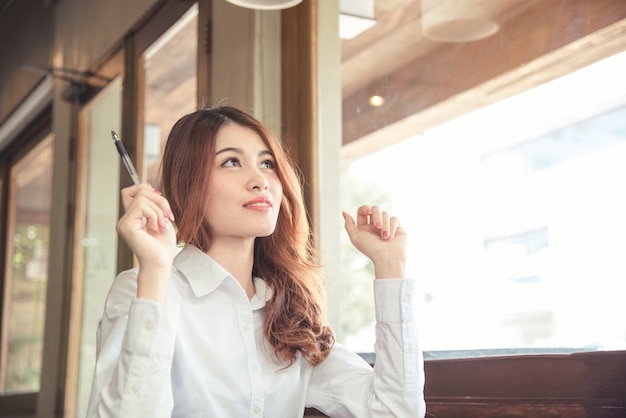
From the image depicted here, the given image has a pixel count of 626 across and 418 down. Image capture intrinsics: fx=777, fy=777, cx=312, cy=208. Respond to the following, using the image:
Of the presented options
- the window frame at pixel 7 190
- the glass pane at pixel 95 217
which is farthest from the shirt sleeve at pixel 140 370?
the window frame at pixel 7 190

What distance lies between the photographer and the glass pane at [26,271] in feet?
19.5

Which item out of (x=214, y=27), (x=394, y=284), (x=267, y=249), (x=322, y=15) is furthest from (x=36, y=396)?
(x=394, y=284)

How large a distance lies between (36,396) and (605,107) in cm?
495

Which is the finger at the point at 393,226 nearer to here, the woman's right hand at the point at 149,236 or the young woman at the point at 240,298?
the young woman at the point at 240,298

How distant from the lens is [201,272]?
1.62 metres

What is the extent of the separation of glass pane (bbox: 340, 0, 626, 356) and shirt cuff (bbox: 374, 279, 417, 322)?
31 centimetres

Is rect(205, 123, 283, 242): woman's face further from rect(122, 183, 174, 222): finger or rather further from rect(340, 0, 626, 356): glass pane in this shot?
rect(340, 0, 626, 356): glass pane

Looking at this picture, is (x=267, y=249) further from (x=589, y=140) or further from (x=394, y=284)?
(x=589, y=140)

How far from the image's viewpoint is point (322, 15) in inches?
109

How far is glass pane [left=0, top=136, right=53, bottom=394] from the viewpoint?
5.95m

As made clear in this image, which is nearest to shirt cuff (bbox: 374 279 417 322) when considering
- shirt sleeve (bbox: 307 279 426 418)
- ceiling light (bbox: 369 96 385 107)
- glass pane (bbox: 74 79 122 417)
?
shirt sleeve (bbox: 307 279 426 418)

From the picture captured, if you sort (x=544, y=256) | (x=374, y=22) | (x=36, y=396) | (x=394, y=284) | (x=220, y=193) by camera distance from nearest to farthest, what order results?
1. (x=394, y=284)
2. (x=220, y=193)
3. (x=544, y=256)
4. (x=374, y=22)
5. (x=36, y=396)

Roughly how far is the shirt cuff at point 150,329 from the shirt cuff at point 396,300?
17.5 inches

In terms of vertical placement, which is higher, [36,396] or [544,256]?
[544,256]
